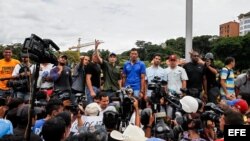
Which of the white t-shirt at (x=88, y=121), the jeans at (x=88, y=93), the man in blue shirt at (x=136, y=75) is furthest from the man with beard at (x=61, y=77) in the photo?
the white t-shirt at (x=88, y=121)

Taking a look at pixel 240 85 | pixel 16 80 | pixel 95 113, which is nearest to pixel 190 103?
pixel 95 113

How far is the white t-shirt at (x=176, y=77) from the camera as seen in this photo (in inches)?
329

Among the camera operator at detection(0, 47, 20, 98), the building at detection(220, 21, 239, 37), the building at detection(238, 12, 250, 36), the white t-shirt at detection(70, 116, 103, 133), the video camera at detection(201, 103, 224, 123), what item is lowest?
the white t-shirt at detection(70, 116, 103, 133)

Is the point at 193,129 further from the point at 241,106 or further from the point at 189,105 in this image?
the point at 241,106

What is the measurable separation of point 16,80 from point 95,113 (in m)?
3.20

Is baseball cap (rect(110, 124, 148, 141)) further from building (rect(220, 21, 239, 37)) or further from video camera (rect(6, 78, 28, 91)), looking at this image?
building (rect(220, 21, 239, 37))

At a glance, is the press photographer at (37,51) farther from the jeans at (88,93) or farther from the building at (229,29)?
the building at (229,29)

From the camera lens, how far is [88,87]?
8.34 m

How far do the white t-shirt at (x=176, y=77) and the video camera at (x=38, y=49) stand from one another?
4627 millimetres

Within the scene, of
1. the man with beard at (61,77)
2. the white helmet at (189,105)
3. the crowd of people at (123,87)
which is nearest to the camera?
the white helmet at (189,105)

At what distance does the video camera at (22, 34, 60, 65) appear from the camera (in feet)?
12.8

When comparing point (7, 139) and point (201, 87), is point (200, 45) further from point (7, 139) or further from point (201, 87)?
point (7, 139)

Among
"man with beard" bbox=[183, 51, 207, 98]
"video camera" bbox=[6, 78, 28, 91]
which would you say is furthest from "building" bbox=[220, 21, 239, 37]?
"video camera" bbox=[6, 78, 28, 91]

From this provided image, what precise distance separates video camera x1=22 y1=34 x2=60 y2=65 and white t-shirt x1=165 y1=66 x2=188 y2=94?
15.2 ft
